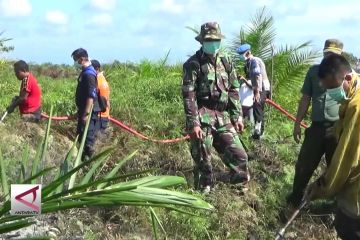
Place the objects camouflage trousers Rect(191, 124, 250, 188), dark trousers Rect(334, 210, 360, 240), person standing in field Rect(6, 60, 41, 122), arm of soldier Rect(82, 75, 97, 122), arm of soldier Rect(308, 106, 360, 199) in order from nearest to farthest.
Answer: arm of soldier Rect(308, 106, 360, 199) → dark trousers Rect(334, 210, 360, 240) → camouflage trousers Rect(191, 124, 250, 188) → arm of soldier Rect(82, 75, 97, 122) → person standing in field Rect(6, 60, 41, 122)

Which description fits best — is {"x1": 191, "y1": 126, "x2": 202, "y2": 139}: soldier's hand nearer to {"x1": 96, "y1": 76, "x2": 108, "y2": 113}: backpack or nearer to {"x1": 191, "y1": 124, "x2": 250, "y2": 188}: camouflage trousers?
{"x1": 191, "y1": 124, "x2": 250, "y2": 188}: camouflage trousers

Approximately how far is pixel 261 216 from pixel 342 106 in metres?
2.53

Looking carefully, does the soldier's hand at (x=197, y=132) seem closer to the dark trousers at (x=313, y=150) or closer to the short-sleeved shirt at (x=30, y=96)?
the dark trousers at (x=313, y=150)

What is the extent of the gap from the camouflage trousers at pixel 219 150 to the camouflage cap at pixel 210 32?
88 cm

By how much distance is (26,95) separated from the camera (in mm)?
9492

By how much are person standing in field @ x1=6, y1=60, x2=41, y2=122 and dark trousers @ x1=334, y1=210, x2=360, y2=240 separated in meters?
5.66

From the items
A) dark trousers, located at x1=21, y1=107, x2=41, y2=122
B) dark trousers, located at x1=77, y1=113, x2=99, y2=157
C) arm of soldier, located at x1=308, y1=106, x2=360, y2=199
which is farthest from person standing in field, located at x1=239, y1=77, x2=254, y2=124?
arm of soldier, located at x1=308, y1=106, x2=360, y2=199

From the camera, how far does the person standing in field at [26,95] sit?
31.0 feet

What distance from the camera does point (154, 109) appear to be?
10.6 metres

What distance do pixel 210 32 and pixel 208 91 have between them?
1.90 feet

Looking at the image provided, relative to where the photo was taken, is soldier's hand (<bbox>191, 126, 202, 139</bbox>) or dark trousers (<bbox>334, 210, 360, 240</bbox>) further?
soldier's hand (<bbox>191, 126, 202, 139</bbox>)

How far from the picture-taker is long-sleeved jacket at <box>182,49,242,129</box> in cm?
666

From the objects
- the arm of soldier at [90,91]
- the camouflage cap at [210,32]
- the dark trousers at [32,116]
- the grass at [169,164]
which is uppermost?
the camouflage cap at [210,32]

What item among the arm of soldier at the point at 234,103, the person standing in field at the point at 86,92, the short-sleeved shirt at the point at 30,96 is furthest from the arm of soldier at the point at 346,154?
the short-sleeved shirt at the point at 30,96
